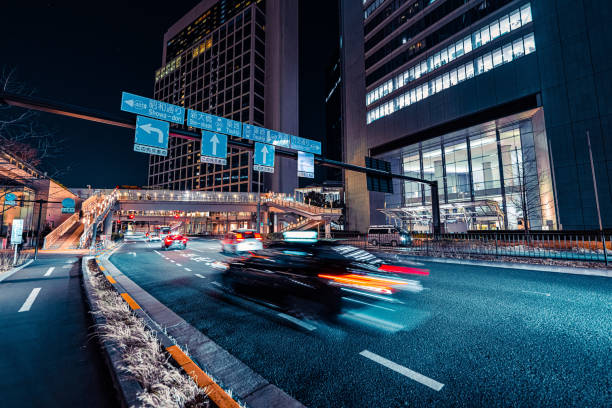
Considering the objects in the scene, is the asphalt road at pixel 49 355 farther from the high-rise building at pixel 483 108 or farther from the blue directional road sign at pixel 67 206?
the blue directional road sign at pixel 67 206

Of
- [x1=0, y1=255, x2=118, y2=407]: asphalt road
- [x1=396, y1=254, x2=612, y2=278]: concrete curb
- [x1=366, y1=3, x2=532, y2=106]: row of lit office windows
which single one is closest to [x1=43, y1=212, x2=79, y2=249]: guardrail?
[x1=0, y1=255, x2=118, y2=407]: asphalt road

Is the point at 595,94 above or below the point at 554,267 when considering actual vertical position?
above

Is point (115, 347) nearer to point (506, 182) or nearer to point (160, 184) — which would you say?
point (506, 182)

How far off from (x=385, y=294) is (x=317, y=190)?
66700 mm

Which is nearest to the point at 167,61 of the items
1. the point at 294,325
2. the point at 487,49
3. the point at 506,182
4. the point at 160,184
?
the point at 160,184

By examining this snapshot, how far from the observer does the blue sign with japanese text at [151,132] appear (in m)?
10.7

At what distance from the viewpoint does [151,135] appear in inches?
431

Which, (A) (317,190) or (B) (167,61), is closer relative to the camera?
(A) (317,190)

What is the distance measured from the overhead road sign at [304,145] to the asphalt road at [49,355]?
1188cm

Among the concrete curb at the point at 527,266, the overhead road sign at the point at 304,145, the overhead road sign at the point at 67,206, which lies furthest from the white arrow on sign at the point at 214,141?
the overhead road sign at the point at 67,206

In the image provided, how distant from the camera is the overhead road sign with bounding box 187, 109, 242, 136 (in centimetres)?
1255

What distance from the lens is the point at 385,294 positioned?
6934 millimetres

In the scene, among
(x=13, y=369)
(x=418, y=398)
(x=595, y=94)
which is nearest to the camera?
(x=418, y=398)

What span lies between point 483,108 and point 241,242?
31.1 metres
